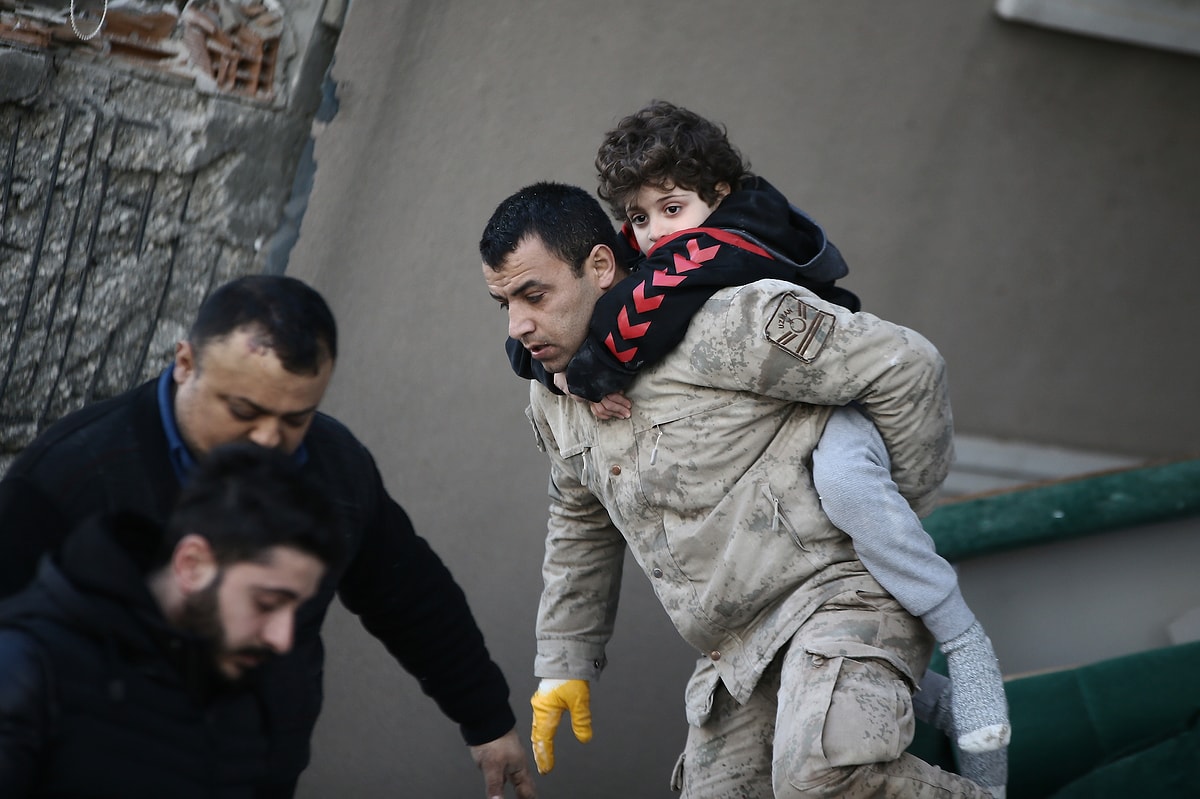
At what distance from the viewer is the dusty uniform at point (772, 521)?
2176mm

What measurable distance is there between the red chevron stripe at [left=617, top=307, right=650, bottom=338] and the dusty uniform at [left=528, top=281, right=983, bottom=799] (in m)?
0.11

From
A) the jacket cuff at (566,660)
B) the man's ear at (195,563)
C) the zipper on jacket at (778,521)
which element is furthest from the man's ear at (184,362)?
the jacket cuff at (566,660)

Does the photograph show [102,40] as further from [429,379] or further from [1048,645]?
[1048,645]

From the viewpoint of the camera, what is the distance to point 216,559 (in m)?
1.48

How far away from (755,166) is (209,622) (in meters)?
2.58

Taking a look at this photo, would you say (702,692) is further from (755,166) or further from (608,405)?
(755,166)

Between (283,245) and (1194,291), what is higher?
(1194,291)

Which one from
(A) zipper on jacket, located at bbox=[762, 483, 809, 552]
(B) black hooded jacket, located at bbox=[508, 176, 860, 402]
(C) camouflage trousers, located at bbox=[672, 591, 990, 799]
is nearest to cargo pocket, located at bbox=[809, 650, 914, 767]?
(C) camouflage trousers, located at bbox=[672, 591, 990, 799]

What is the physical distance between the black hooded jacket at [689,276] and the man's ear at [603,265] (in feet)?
0.31

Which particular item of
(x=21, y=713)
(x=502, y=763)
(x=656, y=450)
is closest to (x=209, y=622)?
(x=21, y=713)

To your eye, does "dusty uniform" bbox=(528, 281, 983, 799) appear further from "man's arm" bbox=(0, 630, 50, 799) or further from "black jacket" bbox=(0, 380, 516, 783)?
"man's arm" bbox=(0, 630, 50, 799)

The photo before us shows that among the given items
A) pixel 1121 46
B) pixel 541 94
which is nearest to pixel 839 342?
pixel 541 94

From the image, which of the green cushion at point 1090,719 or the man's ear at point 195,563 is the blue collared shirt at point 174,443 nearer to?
the man's ear at point 195,563

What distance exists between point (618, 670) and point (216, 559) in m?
2.40
